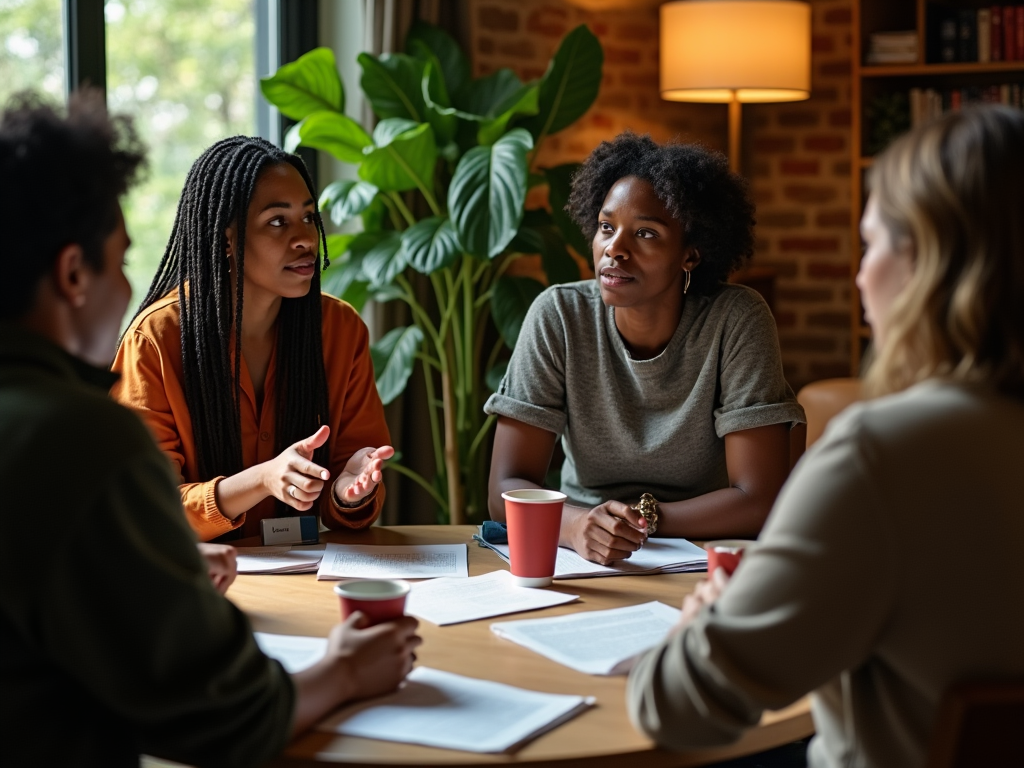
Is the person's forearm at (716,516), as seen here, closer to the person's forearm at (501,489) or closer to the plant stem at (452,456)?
the person's forearm at (501,489)

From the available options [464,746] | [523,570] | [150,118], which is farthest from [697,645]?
[150,118]

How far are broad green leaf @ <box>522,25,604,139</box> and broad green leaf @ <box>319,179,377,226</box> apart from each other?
1.80 ft

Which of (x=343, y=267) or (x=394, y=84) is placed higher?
(x=394, y=84)

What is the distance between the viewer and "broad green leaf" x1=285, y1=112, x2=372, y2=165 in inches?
127

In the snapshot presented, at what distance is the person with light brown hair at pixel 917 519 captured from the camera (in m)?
0.95

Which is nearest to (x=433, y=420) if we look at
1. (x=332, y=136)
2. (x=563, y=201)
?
(x=563, y=201)

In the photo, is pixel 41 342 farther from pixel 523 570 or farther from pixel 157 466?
pixel 523 570

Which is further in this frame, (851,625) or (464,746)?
(464,746)

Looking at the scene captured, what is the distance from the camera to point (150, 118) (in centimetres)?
335

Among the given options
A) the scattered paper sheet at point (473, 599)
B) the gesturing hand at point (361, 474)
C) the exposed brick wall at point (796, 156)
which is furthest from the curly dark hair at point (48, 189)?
the exposed brick wall at point (796, 156)

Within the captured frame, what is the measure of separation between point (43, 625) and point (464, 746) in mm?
392

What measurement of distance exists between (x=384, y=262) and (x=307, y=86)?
574mm

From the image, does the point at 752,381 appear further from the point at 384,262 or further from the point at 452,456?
the point at 452,456

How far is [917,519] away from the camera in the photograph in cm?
94
